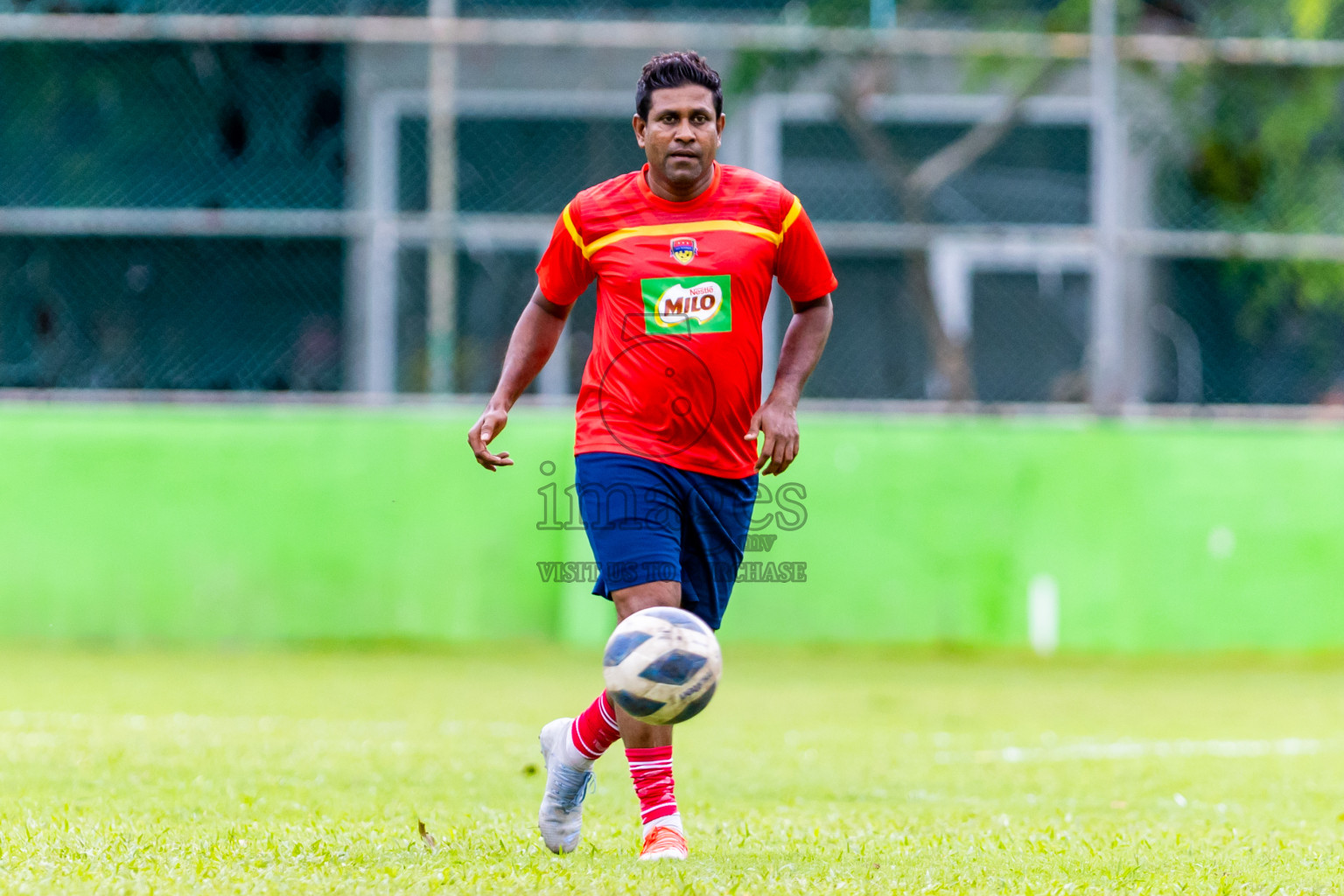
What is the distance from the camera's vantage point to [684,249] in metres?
4.79

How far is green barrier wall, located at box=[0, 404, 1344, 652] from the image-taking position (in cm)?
1145

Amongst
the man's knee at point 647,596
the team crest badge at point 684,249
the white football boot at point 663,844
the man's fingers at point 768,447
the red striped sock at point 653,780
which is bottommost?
the white football boot at point 663,844

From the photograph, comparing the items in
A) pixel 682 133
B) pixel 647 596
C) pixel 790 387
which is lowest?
pixel 647 596

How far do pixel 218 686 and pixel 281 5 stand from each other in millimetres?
4997

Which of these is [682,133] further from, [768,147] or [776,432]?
[768,147]

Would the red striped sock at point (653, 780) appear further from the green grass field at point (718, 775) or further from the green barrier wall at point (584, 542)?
the green barrier wall at point (584, 542)

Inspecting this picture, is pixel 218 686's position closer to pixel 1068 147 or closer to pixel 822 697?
pixel 822 697

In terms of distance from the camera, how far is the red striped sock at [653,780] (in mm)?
4684

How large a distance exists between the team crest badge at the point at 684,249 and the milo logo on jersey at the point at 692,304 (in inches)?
2.1

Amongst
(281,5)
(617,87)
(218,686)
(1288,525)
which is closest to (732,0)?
(617,87)

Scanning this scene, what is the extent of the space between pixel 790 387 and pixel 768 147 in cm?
750

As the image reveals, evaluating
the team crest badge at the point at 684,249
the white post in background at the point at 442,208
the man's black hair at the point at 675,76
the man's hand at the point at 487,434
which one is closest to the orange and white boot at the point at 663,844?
the man's hand at the point at 487,434

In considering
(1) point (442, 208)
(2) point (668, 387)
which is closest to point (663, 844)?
(2) point (668, 387)

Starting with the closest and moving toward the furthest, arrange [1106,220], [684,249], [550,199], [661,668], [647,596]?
[661,668] → [647,596] → [684,249] → [1106,220] → [550,199]
